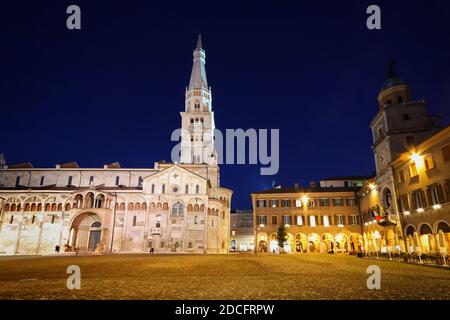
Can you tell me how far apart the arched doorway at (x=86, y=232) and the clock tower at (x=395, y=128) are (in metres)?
43.0

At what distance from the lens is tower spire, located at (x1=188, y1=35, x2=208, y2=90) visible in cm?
6745

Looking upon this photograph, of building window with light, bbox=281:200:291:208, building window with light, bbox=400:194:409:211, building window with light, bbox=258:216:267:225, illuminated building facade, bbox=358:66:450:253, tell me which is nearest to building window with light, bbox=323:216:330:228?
building window with light, bbox=281:200:291:208

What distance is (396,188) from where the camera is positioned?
1180 inches

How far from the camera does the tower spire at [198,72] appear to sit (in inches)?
2656

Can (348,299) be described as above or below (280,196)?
below

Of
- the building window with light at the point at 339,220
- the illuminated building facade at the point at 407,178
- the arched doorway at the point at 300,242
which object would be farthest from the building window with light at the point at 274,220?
the illuminated building facade at the point at 407,178

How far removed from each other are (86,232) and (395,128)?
4965 cm

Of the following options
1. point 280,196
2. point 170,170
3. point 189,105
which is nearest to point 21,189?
point 170,170

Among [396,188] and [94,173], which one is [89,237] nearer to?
[94,173]

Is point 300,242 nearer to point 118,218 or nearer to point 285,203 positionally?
point 285,203

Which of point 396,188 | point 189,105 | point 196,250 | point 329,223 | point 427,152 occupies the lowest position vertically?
point 196,250

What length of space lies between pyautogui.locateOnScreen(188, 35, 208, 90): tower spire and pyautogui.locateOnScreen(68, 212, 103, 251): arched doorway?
37.7 m

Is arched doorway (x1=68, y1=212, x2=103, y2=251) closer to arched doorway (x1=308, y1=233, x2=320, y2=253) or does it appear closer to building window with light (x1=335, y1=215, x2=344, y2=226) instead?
arched doorway (x1=308, y1=233, x2=320, y2=253)

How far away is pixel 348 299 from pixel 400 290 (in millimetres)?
2571
